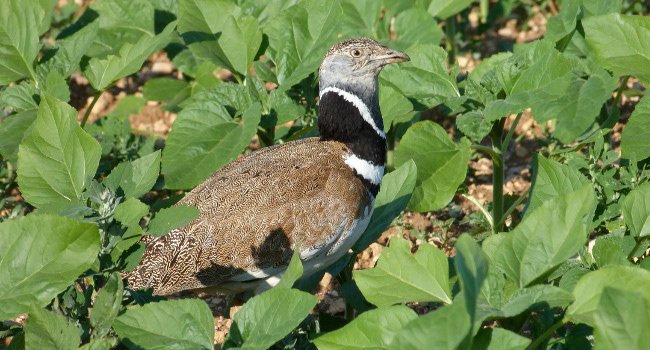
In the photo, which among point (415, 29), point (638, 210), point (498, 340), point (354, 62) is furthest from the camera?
point (415, 29)

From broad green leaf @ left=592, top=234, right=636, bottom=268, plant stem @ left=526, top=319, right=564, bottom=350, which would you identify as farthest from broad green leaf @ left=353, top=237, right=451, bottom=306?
broad green leaf @ left=592, top=234, right=636, bottom=268

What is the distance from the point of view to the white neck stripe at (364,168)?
5523 millimetres

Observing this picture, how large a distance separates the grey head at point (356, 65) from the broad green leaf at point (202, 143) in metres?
0.45

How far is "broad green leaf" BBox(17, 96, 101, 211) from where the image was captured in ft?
14.5

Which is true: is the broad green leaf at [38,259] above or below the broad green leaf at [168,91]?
above

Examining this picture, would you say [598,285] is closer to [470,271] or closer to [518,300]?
[518,300]

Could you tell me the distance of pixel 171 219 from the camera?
13.9 ft

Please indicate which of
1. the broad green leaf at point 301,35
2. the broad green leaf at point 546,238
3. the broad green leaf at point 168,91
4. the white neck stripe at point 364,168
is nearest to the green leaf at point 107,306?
the broad green leaf at point 546,238

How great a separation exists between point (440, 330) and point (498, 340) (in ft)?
1.47

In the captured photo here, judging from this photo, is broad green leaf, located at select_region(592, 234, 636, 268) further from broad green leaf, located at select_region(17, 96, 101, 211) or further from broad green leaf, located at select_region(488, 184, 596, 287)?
broad green leaf, located at select_region(17, 96, 101, 211)

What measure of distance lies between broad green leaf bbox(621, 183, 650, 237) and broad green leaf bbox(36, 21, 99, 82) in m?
3.23

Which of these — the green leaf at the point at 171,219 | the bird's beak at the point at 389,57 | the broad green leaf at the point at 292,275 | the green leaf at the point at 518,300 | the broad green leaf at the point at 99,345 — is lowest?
the green leaf at the point at 518,300

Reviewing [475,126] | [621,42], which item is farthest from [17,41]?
[621,42]

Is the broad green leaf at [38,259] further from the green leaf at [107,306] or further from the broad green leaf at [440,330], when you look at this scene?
the broad green leaf at [440,330]
